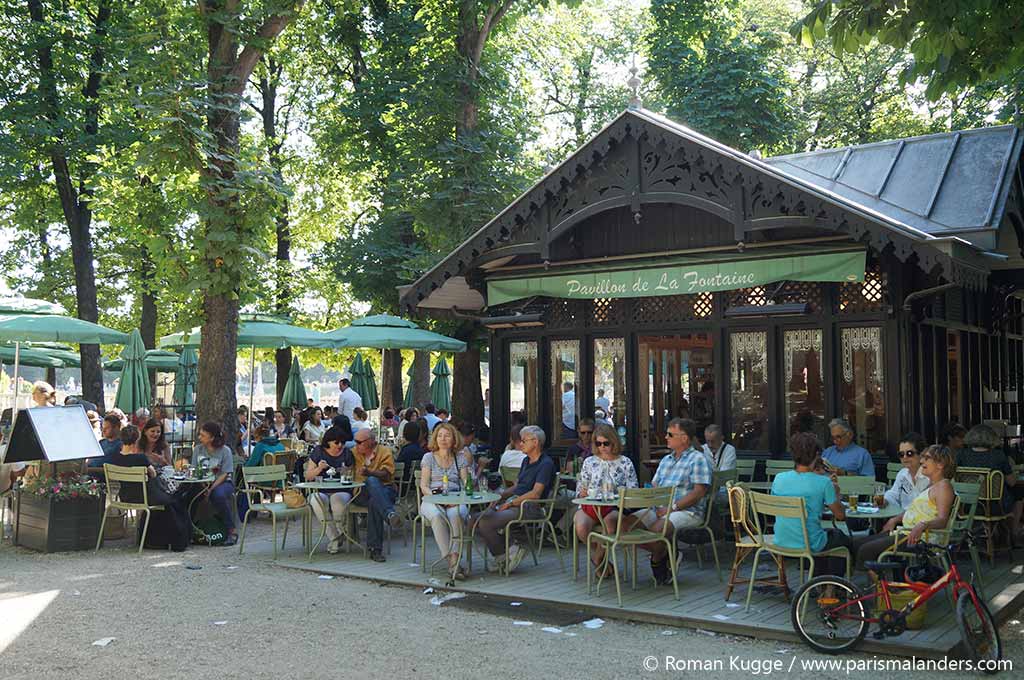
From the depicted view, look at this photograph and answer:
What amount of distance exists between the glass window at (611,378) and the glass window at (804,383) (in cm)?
207

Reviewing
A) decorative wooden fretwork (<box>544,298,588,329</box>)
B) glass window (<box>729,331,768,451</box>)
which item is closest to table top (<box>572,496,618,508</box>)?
glass window (<box>729,331,768,451</box>)

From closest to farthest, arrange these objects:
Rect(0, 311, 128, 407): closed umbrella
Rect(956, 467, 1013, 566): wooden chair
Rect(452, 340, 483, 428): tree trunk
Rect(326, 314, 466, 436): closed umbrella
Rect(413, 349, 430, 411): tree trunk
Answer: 1. Rect(956, 467, 1013, 566): wooden chair
2. Rect(0, 311, 128, 407): closed umbrella
3. Rect(326, 314, 466, 436): closed umbrella
4. Rect(452, 340, 483, 428): tree trunk
5. Rect(413, 349, 430, 411): tree trunk

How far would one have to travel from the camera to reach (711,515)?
→ 914 centimetres

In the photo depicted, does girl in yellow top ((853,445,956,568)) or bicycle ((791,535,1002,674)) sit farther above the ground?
girl in yellow top ((853,445,956,568))

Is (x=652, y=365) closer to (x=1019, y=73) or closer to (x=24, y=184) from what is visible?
(x=1019, y=73)

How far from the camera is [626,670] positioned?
6035mm

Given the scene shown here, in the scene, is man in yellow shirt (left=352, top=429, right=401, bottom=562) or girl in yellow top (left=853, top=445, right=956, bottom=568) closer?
girl in yellow top (left=853, top=445, right=956, bottom=568)

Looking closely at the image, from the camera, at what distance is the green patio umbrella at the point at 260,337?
628 inches

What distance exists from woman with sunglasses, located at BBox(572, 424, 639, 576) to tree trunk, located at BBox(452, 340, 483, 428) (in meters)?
11.3

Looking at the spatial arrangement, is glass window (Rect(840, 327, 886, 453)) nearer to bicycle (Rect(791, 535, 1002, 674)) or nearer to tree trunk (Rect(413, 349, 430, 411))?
bicycle (Rect(791, 535, 1002, 674))

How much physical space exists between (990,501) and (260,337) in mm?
11267

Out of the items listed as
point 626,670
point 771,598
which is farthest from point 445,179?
point 626,670

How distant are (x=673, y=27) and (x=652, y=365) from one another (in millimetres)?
13223

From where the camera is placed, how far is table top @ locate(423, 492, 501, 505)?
8.62 meters
